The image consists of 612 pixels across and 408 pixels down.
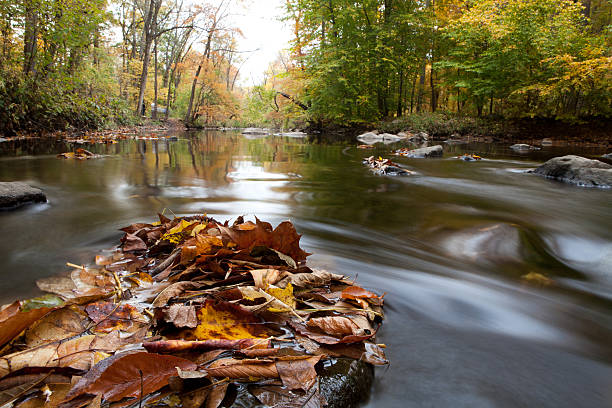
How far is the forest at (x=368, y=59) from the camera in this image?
35.7 feet

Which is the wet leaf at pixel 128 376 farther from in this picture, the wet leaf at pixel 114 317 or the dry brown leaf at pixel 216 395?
the wet leaf at pixel 114 317

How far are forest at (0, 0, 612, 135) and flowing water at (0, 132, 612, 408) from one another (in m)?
7.38

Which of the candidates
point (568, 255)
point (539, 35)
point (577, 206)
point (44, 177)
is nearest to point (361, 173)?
point (577, 206)

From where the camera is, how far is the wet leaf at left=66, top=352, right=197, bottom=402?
86cm

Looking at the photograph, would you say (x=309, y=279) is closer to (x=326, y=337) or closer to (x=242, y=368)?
(x=326, y=337)

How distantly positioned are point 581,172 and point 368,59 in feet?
59.1

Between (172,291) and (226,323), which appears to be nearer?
(226,323)

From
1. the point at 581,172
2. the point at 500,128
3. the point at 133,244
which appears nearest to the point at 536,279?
the point at 133,244

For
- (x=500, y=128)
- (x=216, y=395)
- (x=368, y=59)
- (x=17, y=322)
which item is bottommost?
(x=216, y=395)

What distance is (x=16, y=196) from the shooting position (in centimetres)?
330

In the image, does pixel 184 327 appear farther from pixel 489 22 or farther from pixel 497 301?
pixel 489 22

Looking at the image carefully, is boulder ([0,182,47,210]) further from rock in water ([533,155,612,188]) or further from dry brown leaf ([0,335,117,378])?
rock in water ([533,155,612,188])

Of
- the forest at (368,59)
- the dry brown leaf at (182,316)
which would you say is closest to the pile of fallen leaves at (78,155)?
the forest at (368,59)

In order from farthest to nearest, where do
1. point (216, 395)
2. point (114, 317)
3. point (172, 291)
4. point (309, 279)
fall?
point (309, 279)
point (172, 291)
point (114, 317)
point (216, 395)
